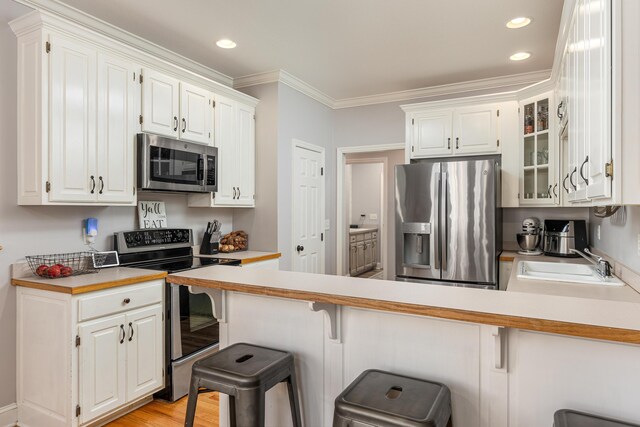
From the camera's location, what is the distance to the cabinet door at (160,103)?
9.31ft

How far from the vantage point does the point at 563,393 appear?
1.21 m

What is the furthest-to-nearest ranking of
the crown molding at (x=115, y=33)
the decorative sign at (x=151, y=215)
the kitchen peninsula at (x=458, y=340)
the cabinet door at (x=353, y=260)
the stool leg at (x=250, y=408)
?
1. the cabinet door at (x=353, y=260)
2. the decorative sign at (x=151, y=215)
3. the crown molding at (x=115, y=33)
4. the stool leg at (x=250, y=408)
5. the kitchen peninsula at (x=458, y=340)

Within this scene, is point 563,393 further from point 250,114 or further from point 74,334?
point 250,114

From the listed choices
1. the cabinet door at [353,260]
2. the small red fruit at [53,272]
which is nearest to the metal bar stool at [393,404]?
the small red fruit at [53,272]

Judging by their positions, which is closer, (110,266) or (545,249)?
(110,266)

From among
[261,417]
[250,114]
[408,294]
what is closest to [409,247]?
[250,114]

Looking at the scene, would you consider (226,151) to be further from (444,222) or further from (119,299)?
(444,222)

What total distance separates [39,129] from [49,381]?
1.45 meters

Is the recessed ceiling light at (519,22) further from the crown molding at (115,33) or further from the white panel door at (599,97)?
the crown molding at (115,33)

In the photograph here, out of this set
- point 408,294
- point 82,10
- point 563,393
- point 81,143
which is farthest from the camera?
point 82,10

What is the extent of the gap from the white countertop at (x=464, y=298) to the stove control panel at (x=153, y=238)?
140 centimetres

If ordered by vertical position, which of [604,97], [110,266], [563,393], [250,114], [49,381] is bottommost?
[49,381]

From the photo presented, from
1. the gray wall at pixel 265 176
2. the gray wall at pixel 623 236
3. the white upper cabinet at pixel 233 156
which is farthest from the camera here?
the gray wall at pixel 265 176

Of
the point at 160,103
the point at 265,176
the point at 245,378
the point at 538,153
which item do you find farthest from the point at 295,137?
the point at 245,378
